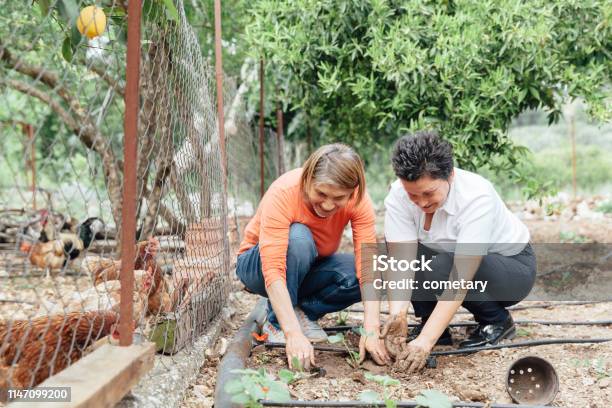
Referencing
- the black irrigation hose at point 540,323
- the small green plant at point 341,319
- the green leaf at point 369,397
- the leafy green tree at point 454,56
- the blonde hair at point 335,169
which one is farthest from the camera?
the leafy green tree at point 454,56

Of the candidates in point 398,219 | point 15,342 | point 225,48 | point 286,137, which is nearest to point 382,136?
point 286,137

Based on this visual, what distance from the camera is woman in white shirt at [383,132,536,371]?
7.88ft

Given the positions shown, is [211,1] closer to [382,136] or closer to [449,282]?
[382,136]

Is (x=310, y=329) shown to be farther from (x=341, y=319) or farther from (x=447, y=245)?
(x=447, y=245)

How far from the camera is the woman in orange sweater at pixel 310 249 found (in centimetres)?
235

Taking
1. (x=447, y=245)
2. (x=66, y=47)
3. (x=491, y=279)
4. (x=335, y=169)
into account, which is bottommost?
(x=491, y=279)

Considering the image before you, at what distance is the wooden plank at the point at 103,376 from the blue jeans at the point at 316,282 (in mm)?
1043

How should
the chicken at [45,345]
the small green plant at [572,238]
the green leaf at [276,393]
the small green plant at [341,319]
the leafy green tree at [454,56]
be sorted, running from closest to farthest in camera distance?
the green leaf at [276,393] → the chicken at [45,345] → the small green plant at [341,319] → the leafy green tree at [454,56] → the small green plant at [572,238]

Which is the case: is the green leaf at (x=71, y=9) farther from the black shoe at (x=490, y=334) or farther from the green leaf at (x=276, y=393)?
the black shoe at (x=490, y=334)

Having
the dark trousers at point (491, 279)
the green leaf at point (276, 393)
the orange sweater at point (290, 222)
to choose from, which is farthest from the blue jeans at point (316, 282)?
the green leaf at point (276, 393)

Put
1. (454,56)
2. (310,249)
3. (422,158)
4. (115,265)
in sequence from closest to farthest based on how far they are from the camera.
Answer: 1. (422,158)
2. (310,249)
3. (115,265)
4. (454,56)

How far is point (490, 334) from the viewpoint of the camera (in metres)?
2.84

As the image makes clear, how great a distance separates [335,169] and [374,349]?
2.47ft

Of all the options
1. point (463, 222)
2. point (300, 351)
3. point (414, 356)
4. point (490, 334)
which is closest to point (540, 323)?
point (490, 334)
